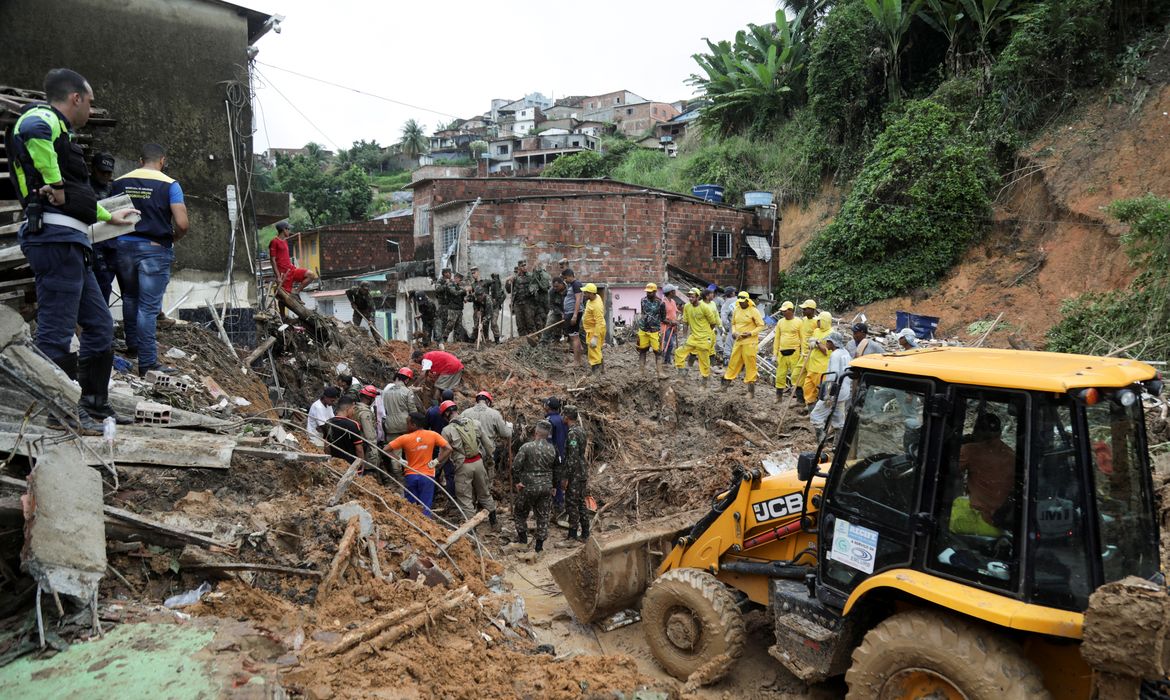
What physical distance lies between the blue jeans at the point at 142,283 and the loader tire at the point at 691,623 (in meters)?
5.26

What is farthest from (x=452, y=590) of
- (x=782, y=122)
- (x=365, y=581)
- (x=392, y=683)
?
(x=782, y=122)

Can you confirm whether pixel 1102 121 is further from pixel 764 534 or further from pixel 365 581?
pixel 365 581

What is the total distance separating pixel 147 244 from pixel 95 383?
1.99m

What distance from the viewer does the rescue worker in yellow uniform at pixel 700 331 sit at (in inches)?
546

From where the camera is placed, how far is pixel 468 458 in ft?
29.9

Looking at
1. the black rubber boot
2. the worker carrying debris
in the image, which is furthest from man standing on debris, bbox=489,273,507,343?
the black rubber boot

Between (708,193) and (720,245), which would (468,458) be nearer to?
(720,245)

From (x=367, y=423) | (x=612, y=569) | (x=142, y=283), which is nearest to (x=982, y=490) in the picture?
(x=612, y=569)

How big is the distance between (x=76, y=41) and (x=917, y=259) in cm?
2332

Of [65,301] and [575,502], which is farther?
[575,502]

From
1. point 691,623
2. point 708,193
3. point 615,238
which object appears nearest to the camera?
point 691,623

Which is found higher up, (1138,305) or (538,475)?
(1138,305)

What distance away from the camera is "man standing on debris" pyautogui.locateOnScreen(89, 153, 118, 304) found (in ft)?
20.8

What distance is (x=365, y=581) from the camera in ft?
17.1
